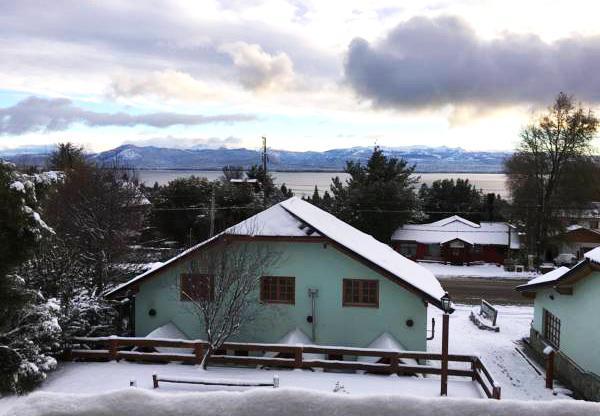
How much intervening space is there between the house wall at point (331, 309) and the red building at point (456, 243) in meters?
27.6

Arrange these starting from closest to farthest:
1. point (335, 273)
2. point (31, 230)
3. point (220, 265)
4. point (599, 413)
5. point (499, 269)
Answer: point (599, 413) → point (31, 230) → point (220, 265) → point (335, 273) → point (499, 269)

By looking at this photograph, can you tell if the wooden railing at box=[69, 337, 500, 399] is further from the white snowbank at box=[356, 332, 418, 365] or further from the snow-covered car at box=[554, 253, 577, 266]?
the snow-covered car at box=[554, 253, 577, 266]

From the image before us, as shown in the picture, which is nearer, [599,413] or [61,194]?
[599,413]

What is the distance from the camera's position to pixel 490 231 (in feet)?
153

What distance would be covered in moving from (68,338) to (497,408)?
14.8m

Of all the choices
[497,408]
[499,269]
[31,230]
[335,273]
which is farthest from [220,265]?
[499,269]

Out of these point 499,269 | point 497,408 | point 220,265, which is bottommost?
point 499,269

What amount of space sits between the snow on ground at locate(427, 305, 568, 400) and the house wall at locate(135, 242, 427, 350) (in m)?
2.67

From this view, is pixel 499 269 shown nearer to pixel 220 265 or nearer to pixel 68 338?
pixel 220 265

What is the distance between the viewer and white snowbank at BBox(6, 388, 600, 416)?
3.55 m

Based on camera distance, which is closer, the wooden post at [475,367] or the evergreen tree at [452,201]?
the wooden post at [475,367]

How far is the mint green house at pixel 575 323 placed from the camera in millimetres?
15578

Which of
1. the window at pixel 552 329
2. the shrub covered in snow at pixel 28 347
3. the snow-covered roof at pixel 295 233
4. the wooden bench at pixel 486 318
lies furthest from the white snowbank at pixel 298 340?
the wooden bench at pixel 486 318

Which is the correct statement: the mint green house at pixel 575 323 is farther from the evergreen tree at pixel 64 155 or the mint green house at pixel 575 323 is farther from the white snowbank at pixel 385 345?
the evergreen tree at pixel 64 155
